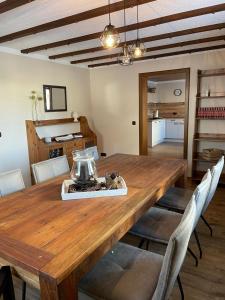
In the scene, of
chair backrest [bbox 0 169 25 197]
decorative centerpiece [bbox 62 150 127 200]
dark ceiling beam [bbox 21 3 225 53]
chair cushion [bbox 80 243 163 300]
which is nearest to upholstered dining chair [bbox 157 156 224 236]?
decorative centerpiece [bbox 62 150 127 200]

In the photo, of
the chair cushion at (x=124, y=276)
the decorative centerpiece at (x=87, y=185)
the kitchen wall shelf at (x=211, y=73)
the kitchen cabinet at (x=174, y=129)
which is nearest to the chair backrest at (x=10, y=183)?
the decorative centerpiece at (x=87, y=185)

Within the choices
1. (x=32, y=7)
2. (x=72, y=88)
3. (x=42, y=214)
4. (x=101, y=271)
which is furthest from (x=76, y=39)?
(x=101, y=271)

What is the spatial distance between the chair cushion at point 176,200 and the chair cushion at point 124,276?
0.86 metres

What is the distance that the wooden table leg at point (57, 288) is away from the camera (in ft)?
3.04

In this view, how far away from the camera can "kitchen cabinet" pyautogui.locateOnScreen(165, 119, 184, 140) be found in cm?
827

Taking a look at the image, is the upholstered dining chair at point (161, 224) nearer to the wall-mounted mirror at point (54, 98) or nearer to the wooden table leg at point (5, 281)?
the wooden table leg at point (5, 281)

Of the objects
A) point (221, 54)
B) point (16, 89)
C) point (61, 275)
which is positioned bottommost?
point (61, 275)

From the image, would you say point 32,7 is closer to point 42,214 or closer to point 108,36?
point 108,36

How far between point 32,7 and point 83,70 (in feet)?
10.0

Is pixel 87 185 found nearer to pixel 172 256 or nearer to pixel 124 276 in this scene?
pixel 124 276

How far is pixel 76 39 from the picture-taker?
10.5ft

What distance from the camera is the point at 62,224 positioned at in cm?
129

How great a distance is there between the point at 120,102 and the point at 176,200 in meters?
3.33

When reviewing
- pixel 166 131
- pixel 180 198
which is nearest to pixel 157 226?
pixel 180 198
